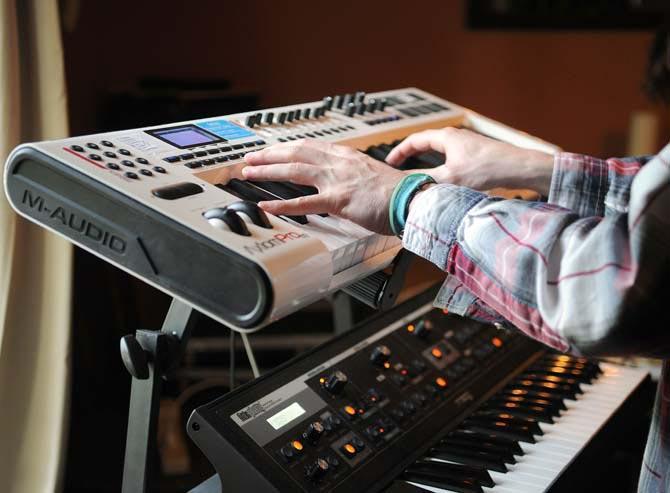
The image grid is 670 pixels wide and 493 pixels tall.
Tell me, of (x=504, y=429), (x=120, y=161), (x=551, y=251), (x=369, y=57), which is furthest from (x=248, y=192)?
(x=369, y=57)

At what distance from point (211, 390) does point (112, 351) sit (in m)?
0.37

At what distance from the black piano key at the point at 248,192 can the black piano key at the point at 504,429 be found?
511 millimetres

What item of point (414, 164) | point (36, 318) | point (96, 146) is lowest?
point (36, 318)

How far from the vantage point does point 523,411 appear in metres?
1.43

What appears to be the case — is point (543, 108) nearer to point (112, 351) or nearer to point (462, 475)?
point (112, 351)

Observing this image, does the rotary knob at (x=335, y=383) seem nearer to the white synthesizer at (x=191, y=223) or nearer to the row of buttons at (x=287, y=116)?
the white synthesizer at (x=191, y=223)

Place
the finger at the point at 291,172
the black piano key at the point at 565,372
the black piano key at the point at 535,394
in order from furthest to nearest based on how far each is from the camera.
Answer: the black piano key at the point at 565,372 < the black piano key at the point at 535,394 < the finger at the point at 291,172

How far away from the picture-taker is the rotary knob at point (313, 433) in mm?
1162

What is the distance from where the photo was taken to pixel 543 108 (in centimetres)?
364

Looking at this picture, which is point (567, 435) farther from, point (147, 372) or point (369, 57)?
point (369, 57)

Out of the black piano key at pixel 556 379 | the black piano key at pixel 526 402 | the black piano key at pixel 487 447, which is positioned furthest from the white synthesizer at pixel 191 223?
the black piano key at pixel 556 379

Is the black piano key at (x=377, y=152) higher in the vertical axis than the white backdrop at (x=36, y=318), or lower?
higher

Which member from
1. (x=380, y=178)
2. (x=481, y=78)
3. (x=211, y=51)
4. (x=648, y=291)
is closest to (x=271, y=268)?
(x=380, y=178)

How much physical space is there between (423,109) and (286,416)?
2.32 ft
